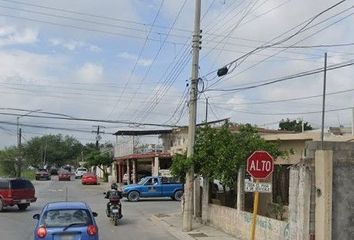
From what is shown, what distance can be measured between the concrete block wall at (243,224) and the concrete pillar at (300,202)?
1.96 feet

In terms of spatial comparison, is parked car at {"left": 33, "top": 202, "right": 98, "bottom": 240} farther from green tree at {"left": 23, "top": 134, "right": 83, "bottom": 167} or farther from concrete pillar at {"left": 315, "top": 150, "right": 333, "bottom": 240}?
green tree at {"left": 23, "top": 134, "right": 83, "bottom": 167}

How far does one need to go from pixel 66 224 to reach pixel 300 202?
5.49m

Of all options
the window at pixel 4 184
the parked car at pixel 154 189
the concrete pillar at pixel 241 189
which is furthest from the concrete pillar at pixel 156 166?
the concrete pillar at pixel 241 189

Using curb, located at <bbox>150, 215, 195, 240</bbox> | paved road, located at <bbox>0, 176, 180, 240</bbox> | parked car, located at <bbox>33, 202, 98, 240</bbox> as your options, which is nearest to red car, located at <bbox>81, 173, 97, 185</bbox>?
paved road, located at <bbox>0, 176, 180, 240</bbox>

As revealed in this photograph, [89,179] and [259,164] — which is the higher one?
[259,164]

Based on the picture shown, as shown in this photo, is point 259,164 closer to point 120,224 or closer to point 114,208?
point 114,208

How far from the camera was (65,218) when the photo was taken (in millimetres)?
14055

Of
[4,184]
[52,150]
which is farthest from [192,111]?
[52,150]

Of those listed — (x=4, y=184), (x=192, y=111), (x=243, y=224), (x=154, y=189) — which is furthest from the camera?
(x=154, y=189)

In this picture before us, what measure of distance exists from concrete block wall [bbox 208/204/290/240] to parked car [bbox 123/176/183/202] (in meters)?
16.6

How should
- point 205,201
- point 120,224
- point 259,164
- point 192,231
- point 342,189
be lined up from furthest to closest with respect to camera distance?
1. point 120,224
2. point 205,201
3. point 192,231
4. point 342,189
5. point 259,164

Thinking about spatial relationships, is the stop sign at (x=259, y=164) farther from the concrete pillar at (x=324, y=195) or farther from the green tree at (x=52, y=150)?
the green tree at (x=52, y=150)

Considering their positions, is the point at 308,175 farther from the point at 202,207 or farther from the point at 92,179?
the point at 92,179

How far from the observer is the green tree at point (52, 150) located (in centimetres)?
15425
